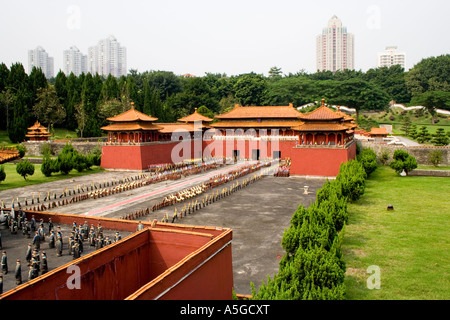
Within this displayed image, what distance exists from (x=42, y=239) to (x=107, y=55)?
76187 mm

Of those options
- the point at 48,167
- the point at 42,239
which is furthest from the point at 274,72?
the point at 42,239

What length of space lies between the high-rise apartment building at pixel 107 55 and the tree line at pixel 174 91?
5023 millimetres

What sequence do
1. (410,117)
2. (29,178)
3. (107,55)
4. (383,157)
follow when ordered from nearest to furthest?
1. (29,178)
2. (383,157)
3. (410,117)
4. (107,55)

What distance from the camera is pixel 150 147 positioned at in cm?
3881

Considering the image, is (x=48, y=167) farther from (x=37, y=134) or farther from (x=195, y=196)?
(x=37, y=134)

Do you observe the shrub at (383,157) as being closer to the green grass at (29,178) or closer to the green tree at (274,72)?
the green grass at (29,178)

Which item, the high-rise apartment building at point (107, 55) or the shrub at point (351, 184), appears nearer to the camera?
the shrub at point (351, 184)

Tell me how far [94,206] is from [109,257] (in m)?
14.2

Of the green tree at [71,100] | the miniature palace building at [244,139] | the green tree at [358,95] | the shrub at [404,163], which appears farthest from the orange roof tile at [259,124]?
the green tree at [358,95]

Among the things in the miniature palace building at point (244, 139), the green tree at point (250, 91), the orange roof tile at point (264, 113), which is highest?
the green tree at point (250, 91)

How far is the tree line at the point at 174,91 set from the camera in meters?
53.5

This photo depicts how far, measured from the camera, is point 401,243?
54.0 feet
